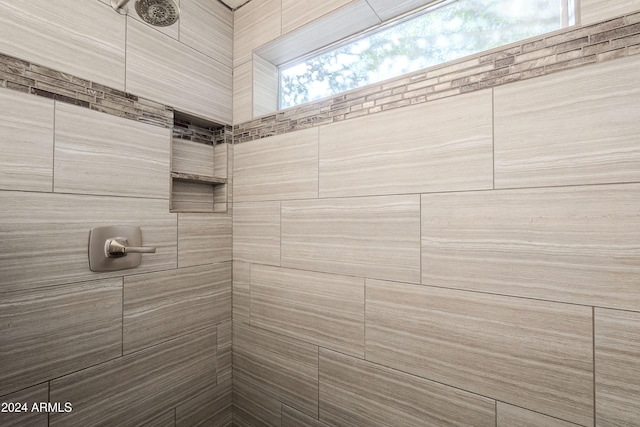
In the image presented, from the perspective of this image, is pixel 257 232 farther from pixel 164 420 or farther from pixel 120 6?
pixel 120 6

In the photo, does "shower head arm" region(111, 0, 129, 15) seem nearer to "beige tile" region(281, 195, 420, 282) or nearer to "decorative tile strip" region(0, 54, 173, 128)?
"decorative tile strip" region(0, 54, 173, 128)

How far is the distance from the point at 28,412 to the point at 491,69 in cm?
172

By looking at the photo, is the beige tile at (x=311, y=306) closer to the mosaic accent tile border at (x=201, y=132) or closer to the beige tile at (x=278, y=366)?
the beige tile at (x=278, y=366)

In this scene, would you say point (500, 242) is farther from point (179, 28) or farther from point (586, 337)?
point (179, 28)

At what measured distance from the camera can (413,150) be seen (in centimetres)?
94

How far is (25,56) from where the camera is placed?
33.7 inches

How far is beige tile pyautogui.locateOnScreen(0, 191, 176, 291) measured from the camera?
82 centimetres

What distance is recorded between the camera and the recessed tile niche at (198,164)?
134 centimetres

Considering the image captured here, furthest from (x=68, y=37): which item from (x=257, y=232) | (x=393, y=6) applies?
(x=393, y=6)

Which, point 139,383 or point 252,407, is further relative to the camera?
point 252,407

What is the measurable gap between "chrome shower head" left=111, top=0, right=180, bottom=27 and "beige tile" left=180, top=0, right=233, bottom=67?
32cm

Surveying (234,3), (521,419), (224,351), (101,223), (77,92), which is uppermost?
(234,3)

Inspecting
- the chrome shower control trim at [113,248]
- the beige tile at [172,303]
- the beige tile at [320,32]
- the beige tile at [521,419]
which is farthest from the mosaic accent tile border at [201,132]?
the beige tile at [521,419]

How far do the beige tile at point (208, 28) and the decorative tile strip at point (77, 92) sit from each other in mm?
382
